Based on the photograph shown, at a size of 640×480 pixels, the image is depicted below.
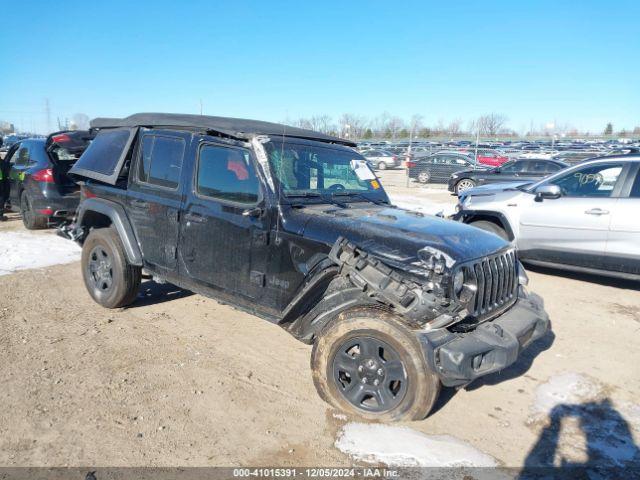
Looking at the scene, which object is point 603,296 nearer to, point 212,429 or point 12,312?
point 212,429

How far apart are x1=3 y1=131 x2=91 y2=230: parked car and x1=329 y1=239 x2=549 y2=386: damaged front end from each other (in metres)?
6.99

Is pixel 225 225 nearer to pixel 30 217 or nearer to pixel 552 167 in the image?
pixel 30 217

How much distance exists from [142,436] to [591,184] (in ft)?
21.0

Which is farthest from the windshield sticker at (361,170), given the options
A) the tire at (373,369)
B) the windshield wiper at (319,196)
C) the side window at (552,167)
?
the side window at (552,167)

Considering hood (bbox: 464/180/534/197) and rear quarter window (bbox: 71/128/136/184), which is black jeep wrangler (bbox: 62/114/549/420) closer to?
rear quarter window (bbox: 71/128/136/184)

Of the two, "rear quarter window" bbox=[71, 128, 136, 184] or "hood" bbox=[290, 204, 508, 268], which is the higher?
"rear quarter window" bbox=[71, 128, 136, 184]

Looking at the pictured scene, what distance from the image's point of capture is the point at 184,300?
562 centimetres

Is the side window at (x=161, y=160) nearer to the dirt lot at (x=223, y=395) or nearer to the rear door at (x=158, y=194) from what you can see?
the rear door at (x=158, y=194)

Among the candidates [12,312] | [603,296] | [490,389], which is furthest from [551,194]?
[12,312]

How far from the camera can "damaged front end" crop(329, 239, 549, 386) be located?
2.95m

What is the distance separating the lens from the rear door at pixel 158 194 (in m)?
4.37

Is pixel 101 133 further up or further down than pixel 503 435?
further up

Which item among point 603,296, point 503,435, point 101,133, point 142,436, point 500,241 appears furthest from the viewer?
point 603,296

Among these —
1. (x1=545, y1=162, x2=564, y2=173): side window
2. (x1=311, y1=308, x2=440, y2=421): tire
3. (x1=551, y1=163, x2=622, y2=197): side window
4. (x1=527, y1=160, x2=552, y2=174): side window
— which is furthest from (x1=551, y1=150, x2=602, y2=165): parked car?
(x1=311, y1=308, x2=440, y2=421): tire
